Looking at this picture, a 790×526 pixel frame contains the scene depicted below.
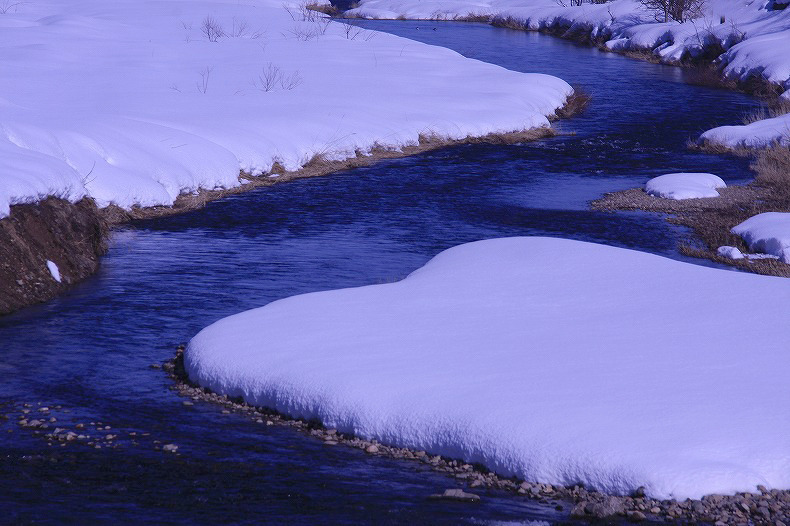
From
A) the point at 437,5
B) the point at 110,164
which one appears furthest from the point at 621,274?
the point at 437,5

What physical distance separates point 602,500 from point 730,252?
9.09m

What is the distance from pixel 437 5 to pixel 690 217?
54570 mm

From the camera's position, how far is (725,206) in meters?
19.5

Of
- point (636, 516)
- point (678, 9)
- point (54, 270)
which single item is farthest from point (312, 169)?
point (678, 9)

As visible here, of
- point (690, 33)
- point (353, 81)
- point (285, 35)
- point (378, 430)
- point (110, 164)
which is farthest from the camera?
point (690, 33)

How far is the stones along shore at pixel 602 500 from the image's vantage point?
24.5 ft

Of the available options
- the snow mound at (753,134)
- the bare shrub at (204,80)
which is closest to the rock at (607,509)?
the snow mound at (753,134)

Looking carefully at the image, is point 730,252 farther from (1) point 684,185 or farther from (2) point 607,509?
(2) point 607,509

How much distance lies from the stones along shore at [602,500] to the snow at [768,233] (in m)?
8.57

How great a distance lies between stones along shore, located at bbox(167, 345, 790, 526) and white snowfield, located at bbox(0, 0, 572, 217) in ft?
25.6

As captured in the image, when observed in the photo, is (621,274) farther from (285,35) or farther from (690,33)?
(690,33)

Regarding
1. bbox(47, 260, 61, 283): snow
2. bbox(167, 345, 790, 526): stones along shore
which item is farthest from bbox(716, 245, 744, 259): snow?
bbox(47, 260, 61, 283): snow

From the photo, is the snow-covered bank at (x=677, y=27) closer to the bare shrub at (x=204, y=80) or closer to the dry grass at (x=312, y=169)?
the dry grass at (x=312, y=169)

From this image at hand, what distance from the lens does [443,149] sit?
2539 centimetres
